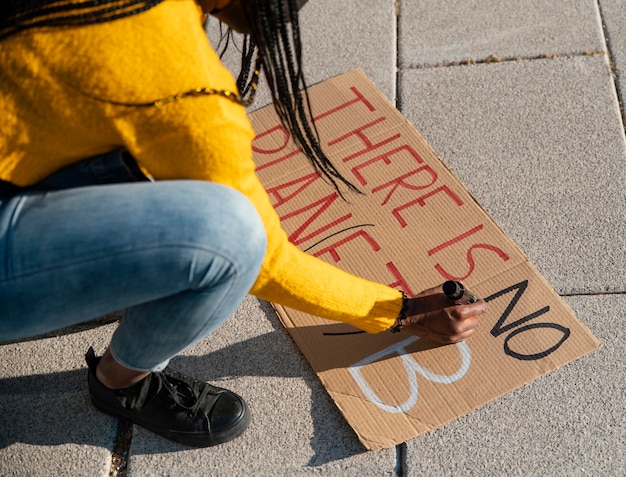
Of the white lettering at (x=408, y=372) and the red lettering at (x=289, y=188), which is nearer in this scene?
the white lettering at (x=408, y=372)

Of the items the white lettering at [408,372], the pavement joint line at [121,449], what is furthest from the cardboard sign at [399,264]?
the pavement joint line at [121,449]

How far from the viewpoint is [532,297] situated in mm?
1840

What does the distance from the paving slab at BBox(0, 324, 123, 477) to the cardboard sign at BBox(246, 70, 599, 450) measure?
0.49m

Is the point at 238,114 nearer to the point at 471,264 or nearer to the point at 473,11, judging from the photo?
the point at 471,264

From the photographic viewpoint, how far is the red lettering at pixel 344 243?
199cm

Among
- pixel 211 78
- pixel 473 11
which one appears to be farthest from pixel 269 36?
pixel 473 11

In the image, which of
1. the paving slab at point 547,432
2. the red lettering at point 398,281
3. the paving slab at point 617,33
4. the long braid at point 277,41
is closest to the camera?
the long braid at point 277,41

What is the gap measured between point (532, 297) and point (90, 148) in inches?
44.3

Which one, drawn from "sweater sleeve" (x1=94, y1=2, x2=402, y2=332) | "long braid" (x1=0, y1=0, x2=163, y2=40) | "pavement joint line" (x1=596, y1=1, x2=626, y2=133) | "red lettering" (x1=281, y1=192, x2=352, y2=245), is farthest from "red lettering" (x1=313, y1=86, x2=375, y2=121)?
"long braid" (x1=0, y1=0, x2=163, y2=40)

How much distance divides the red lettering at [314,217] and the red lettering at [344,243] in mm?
60

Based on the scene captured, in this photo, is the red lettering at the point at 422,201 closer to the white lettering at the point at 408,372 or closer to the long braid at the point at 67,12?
the white lettering at the point at 408,372

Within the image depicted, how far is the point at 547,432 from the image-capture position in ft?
5.31

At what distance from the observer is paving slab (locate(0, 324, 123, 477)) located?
1.65 m

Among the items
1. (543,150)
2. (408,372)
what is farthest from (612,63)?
(408,372)
